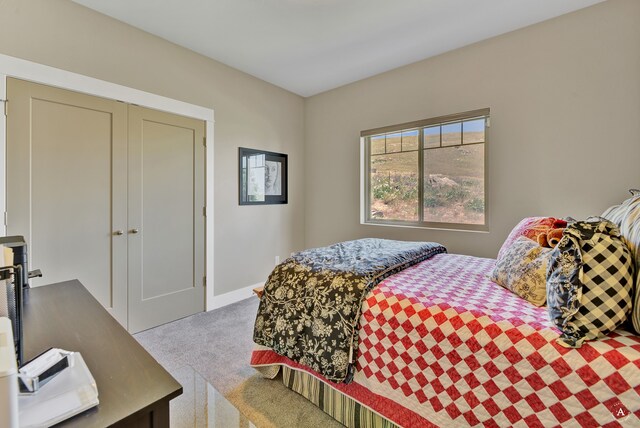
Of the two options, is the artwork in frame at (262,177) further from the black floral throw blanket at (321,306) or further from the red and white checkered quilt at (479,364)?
the red and white checkered quilt at (479,364)

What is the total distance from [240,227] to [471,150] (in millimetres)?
2689

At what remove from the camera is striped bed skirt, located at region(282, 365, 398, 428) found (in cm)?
146

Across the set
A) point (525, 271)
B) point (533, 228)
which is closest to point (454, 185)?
point (533, 228)

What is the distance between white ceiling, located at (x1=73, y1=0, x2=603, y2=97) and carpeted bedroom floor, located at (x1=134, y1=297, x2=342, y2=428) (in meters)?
2.74

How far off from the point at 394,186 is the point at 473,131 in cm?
102

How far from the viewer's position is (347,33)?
268cm

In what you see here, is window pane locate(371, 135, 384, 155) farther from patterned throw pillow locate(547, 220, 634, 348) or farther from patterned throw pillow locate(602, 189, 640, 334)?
patterned throw pillow locate(547, 220, 634, 348)

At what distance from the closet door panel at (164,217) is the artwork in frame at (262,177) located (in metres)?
0.54

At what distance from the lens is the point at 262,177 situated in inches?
149

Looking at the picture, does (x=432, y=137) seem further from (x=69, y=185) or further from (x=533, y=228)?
(x=69, y=185)

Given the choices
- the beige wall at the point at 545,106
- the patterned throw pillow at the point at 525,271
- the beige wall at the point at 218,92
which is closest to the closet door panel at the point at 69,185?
the beige wall at the point at 218,92

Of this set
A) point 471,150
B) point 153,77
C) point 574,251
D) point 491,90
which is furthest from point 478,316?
point 153,77

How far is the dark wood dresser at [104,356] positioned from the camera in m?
0.71

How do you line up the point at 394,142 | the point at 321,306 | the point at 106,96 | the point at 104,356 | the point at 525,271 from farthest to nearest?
1. the point at 394,142
2. the point at 106,96
3. the point at 321,306
4. the point at 525,271
5. the point at 104,356
